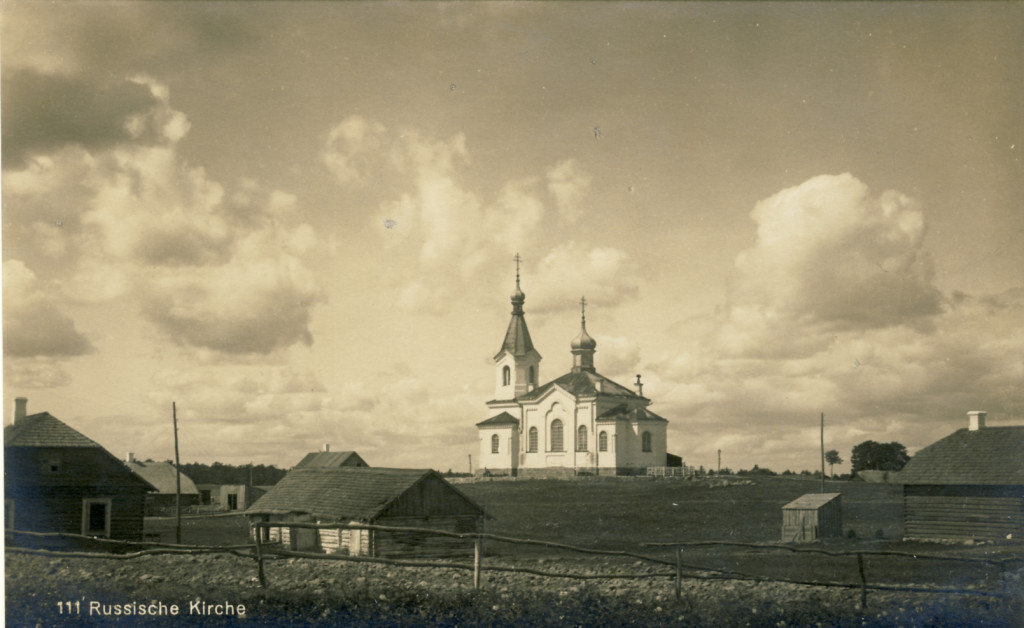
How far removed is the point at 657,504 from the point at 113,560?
16.3 m

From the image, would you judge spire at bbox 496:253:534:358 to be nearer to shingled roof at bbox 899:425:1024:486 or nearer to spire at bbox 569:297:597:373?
spire at bbox 569:297:597:373

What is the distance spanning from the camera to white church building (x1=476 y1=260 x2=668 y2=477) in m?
34.7

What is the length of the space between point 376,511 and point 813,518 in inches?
441

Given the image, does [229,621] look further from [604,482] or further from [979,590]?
[604,482]

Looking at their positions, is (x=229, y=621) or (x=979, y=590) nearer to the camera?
(x=229, y=621)

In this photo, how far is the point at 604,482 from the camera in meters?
30.2

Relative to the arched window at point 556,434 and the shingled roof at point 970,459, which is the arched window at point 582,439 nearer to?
the arched window at point 556,434

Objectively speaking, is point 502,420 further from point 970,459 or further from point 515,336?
point 970,459

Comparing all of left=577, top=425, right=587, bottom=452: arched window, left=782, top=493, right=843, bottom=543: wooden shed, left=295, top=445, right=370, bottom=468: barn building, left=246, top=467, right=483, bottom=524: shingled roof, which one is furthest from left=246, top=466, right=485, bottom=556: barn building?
left=577, top=425, right=587, bottom=452: arched window

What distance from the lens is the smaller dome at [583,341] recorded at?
56.7 feet

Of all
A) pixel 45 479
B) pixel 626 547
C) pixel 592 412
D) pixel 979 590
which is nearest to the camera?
pixel 979 590

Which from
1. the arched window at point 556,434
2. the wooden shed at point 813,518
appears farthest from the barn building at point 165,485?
the wooden shed at point 813,518

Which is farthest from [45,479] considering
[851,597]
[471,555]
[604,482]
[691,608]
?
[604,482]

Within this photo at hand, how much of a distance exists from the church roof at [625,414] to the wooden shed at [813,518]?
14.5 metres
